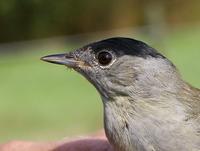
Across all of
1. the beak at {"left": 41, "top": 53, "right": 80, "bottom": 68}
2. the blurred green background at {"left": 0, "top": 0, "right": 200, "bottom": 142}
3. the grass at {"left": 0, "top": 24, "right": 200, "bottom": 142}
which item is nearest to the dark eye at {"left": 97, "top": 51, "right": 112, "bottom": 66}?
the beak at {"left": 41, "top": 53, "right": 80, "bottom": 68}

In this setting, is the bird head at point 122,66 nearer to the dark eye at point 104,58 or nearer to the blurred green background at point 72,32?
the dark eye at point 104,58

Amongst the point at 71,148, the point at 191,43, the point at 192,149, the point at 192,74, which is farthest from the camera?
the point at 191,43

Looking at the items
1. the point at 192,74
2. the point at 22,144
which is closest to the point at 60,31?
the point at 192,74

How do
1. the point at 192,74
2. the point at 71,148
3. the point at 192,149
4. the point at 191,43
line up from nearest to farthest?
the point at 192,149, the point at 71,148, the point at 192,74, the point at 191,43

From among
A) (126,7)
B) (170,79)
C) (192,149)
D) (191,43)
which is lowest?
(192,149)

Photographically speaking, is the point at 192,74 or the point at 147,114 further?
the point at 192,74

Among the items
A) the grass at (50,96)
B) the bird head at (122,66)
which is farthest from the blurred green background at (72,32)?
the bird head at (122,66)

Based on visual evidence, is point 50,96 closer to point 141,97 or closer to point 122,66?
point 122,66

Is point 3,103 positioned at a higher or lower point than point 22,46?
lower

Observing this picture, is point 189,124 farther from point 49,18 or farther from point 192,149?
point 49,18
